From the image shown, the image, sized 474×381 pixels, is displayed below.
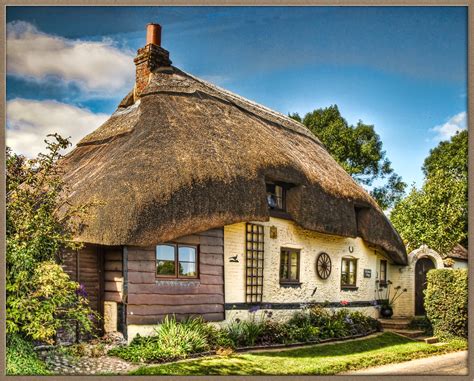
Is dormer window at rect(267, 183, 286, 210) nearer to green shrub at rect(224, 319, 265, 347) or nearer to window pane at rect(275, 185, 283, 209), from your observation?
window pane at rect(275, 185, 283, 209)

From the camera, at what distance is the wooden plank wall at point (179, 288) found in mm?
11695

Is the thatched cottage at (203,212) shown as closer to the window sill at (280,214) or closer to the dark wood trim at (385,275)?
the window sill at (280,214)

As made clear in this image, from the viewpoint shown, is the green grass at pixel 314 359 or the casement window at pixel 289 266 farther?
the casement window at pixel 289 266

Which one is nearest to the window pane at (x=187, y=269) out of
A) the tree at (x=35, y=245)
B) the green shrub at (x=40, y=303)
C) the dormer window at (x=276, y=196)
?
the tree at (x=35, y=245)

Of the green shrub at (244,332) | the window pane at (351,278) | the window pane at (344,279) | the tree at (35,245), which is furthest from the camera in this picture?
the window pane at (351,278)

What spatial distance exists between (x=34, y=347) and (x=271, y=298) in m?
6.65

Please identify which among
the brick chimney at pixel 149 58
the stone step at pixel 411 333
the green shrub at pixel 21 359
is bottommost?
the stone step at pixel 411 333

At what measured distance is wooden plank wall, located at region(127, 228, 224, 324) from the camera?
11.7 m

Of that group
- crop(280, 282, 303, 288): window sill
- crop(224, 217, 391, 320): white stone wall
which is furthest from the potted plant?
crop(280, 282, 303, 288): window sill

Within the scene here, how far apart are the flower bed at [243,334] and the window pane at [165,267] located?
0.97m

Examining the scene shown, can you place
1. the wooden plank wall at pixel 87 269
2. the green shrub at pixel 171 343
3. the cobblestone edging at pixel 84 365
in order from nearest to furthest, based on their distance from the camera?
the cobblestone edging at pixel 84 365 → the green shrub at pixel 171 343 → the wooden plank wall at pixel 87 269

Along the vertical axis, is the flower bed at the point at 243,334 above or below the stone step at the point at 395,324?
above

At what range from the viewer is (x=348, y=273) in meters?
18.4

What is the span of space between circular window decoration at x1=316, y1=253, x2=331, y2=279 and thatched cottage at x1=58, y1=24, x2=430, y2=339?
0.03 metres
